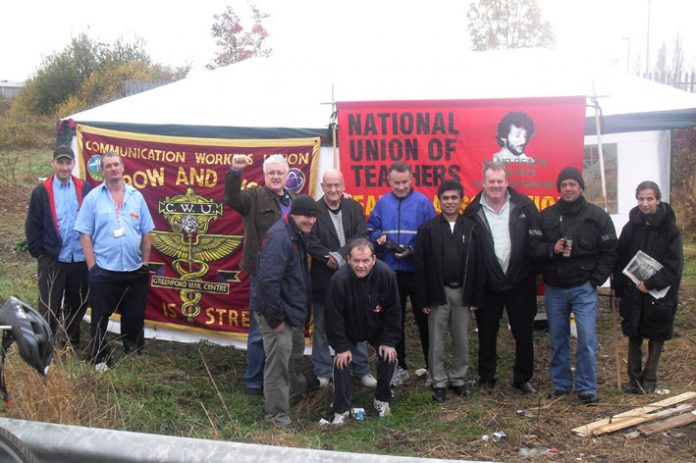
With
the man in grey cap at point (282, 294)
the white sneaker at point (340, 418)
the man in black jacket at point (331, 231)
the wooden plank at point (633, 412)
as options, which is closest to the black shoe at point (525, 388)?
the wooden plank at point (633, 412)

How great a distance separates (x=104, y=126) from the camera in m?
7.57

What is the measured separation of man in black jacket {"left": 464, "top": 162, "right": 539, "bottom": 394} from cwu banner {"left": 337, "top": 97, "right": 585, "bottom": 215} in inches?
37.0

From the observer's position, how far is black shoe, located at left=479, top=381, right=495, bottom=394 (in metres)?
6.18

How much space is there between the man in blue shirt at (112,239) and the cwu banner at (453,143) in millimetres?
1996

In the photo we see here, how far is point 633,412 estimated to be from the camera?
5508 millimetres

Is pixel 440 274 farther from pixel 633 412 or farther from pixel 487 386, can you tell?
pixel 633 412

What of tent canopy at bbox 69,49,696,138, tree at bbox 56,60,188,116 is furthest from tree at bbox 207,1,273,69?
tent canopy at bbox 69,49,696,138

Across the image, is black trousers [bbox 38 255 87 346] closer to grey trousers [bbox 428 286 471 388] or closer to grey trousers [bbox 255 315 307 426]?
grey trousers [bbox 255 315 307 426]

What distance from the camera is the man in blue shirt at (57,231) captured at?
6605 millimetres

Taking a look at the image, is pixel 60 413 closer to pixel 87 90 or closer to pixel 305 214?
pixel 305 214

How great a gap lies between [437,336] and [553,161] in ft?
6.90

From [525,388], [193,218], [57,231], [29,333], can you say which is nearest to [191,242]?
[193,218]

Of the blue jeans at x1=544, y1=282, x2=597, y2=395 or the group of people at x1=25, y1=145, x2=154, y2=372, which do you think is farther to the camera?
the group of people at x1=25, y1=145, x2=154, y2=372

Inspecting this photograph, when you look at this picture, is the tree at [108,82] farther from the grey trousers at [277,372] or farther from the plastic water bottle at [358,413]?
the plastic water bottle at [358,413]
